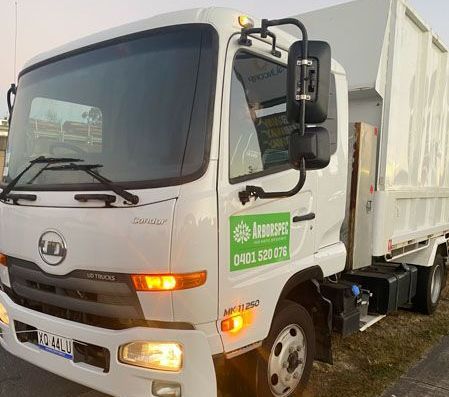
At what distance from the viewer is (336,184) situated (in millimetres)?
3680

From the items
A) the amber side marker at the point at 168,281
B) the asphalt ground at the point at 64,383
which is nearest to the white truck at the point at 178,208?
the amber side marker at the point at 168,281

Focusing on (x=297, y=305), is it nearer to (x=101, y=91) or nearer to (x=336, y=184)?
(x=336, y=184)

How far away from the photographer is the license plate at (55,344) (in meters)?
2.76

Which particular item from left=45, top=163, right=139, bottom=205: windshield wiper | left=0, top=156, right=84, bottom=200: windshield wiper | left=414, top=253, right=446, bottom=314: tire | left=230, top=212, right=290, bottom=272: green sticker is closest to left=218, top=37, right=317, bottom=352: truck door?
left=230, top=212, right=290, bottom=272: green sticker

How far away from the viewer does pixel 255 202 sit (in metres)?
2.82

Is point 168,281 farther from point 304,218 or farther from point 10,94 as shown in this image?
point 10,94

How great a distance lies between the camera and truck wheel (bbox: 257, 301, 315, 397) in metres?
3.05

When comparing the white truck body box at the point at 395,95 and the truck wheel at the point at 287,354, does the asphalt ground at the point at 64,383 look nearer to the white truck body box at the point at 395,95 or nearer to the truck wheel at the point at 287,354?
the truck wheel at the point at 287,354

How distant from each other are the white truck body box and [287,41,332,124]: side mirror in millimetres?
1890

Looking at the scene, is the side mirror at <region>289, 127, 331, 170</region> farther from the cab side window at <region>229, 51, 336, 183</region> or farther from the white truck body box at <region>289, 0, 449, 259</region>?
the white truck body box at <region>289, 0, 449, 259</region>

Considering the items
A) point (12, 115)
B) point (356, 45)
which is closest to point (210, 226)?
point (12, 115)

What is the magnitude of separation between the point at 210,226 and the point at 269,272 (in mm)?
659

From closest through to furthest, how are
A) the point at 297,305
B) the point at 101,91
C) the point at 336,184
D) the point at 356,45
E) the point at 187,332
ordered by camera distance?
1. the point at 187,332
2. the point at 101,91
3. the point at 297,305
4. the point at 336,184
5. the point at 356,45

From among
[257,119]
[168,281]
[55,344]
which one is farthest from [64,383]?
[257,119]
